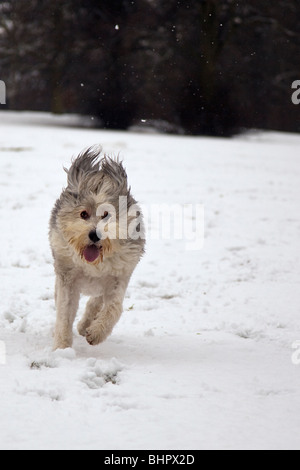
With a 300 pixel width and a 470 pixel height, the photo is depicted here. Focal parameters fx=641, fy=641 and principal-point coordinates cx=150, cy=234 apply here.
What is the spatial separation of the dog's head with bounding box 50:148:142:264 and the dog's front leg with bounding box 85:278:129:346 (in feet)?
1.04

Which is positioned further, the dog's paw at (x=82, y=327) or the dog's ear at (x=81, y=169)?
the dog's paw at (x=82, y=327)

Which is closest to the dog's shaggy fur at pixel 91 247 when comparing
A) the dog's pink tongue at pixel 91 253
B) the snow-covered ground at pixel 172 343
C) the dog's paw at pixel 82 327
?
the dog's pink tongue at pixel 91 253

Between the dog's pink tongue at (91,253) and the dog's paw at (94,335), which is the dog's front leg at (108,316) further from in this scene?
the dog's pink tongue at (91,253)

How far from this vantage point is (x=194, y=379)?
427cm

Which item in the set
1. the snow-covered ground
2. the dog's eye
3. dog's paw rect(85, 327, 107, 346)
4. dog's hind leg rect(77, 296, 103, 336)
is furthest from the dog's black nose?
dog's hind leg rect(77, 296, 103, 336)

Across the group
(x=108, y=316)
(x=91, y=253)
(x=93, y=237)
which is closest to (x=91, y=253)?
(x=91, y=253)

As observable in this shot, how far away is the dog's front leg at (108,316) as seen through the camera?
4574 mm

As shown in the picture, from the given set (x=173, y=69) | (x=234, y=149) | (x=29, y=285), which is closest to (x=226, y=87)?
(x=173, y=69)

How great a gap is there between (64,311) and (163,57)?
933 inches

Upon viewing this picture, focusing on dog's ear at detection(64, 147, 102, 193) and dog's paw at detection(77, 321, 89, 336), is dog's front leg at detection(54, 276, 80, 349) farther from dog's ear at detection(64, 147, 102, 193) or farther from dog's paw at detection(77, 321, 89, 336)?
dog's ear at detection(64, 147, 102, 193)

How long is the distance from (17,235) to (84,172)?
404 centimetres

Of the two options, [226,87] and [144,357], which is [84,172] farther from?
[226,87]

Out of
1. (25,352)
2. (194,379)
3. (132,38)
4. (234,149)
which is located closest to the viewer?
(194,379)

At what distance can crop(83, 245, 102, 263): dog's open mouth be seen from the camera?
4633 millimetres
